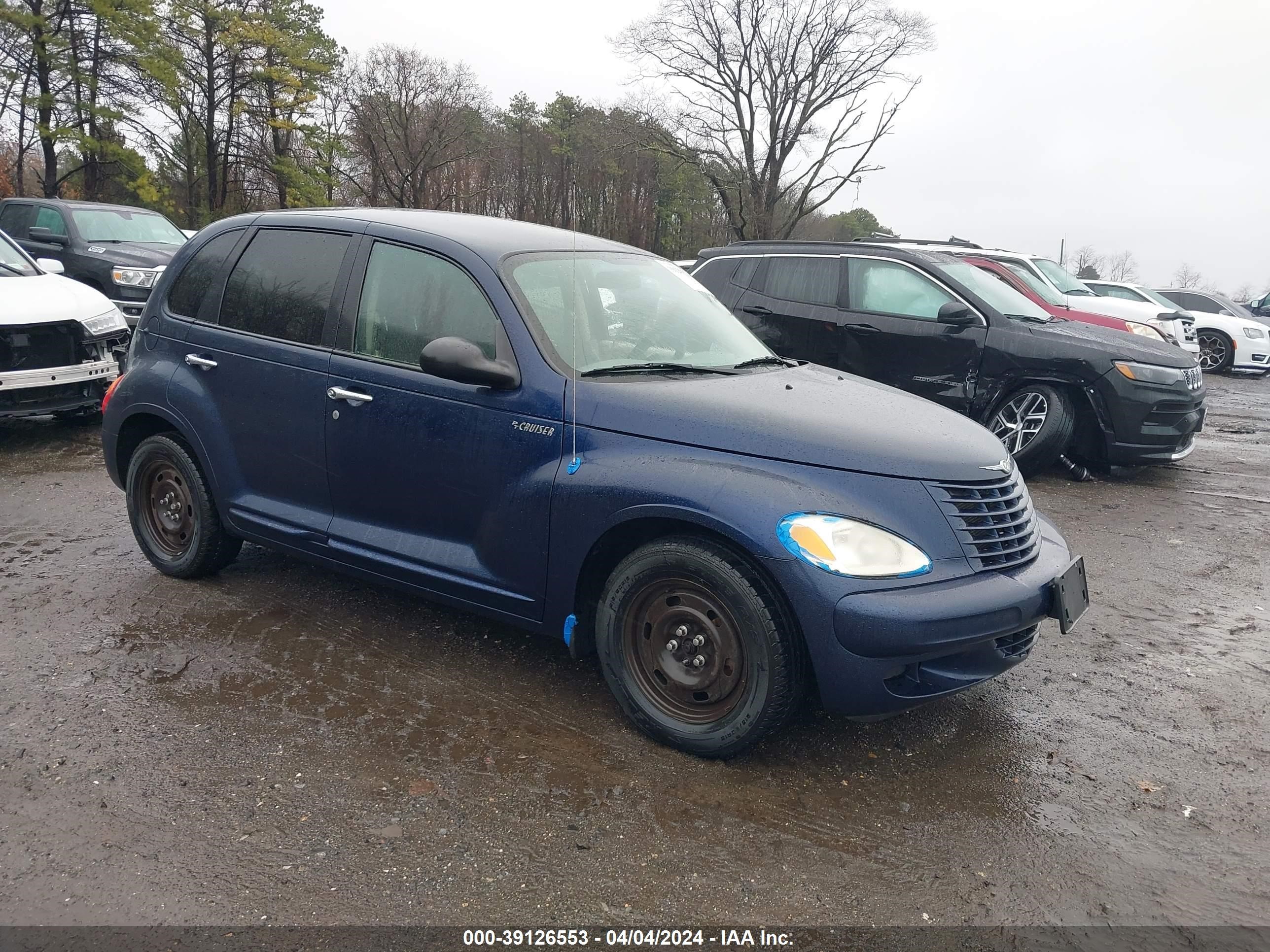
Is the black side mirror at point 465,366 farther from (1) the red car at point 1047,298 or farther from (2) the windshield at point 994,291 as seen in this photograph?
(1) the red car at point 1047,298

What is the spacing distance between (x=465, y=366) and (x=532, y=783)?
1498 mm

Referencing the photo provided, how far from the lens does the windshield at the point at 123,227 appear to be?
12141mm

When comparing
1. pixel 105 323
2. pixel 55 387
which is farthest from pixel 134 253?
pixel 55 387

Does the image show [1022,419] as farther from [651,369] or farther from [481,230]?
[481,230]

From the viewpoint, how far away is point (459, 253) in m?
3.77

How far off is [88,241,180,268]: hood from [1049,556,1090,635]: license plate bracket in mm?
11138

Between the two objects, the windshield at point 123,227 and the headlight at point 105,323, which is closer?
the headlight at point 105,323

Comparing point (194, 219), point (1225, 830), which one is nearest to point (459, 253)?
point (1225, 830)

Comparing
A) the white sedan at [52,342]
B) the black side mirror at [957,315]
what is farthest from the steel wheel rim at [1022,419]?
the white sedan at [52,342]

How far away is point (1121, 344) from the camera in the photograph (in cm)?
769

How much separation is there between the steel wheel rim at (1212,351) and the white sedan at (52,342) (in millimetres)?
19974

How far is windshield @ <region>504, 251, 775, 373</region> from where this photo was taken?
365 centimetres

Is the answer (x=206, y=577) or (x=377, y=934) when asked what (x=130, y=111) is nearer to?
(x=206, y=577)

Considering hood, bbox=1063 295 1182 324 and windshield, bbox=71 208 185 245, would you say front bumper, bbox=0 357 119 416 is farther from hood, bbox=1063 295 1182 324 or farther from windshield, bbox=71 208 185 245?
hood, bbox=1063 295 1182 324
